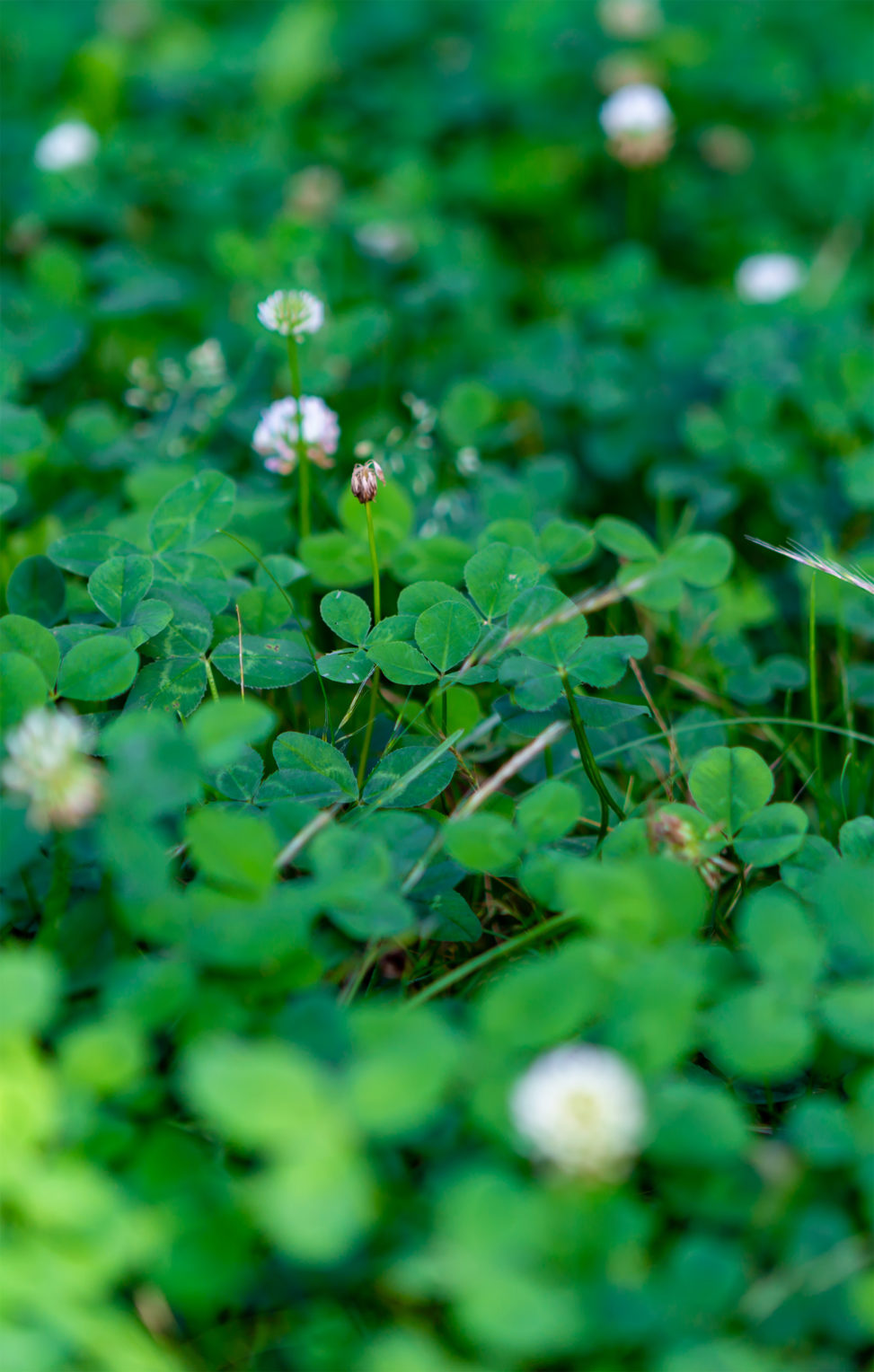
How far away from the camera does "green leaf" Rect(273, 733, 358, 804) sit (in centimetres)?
147

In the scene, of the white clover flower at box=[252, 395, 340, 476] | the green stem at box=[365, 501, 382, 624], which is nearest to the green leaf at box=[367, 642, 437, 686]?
the green stem at box=[365, 501, 382, 624]

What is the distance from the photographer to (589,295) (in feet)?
8.93

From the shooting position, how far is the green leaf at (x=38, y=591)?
1711mm

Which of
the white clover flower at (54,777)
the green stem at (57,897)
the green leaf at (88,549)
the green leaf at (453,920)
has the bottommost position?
the green leaf at (453,920)

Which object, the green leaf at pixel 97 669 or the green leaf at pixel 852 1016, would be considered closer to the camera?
the green leaf at pixel 852 1016

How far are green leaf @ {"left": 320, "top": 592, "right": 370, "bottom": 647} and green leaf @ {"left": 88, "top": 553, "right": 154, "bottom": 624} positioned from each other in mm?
247

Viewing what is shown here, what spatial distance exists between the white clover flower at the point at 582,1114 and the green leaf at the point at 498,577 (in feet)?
2.50

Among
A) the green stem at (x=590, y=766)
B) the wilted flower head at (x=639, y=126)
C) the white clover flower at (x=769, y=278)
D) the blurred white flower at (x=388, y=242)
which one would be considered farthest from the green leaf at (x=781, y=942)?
the wilted flower head at (x=639, y=126)

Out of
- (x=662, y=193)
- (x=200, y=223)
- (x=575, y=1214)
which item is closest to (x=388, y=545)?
(x=575, y=1214)

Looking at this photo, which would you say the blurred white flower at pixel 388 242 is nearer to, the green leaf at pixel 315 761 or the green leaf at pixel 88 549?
the green leaf at pixel 88 549

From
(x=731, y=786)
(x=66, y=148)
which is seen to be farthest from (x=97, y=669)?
(x=66, y=148)

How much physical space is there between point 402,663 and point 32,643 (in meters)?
0.48

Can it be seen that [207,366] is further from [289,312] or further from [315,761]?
[315,761]

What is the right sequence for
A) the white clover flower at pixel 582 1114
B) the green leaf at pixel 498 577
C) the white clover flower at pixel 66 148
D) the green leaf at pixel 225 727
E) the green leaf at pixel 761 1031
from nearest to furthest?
the white clover flower at pixel 582 1114, the green leaf at pixel 761 1031, the green leaf at pixel 225 727, the green leaf at pixel 498 577, the white clover flower at pixel 66 148
